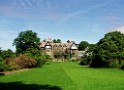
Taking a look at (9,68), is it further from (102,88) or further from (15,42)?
(15,42)

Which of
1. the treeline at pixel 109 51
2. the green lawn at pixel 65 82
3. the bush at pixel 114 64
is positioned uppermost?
the treeline at pixel 109 51

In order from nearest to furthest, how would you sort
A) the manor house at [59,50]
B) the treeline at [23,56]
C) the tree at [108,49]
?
the treeline at [23,56] < the tree at [108,49] < the manor house at [59,50]

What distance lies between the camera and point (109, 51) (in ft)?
177

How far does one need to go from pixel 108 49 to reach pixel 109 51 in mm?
529

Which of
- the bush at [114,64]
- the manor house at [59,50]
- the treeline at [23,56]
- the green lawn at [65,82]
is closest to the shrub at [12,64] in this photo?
the treeline at [23,56]

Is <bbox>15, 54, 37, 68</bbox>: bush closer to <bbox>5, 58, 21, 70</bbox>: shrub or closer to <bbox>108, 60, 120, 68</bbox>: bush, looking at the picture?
<bbox>5, 58, 21, 70</bbox>: shrub

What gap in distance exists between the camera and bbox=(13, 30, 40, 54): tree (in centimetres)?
9544

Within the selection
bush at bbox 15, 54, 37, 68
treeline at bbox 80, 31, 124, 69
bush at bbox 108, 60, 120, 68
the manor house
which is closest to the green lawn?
bush at bbox 108, 60, 120, 68

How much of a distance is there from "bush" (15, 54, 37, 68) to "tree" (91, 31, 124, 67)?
13271 millimetres

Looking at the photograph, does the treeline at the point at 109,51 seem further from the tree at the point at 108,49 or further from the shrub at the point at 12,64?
the shrub at the point at 12,64

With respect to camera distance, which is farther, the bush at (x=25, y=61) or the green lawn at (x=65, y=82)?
the bush at (x=25, y=61)

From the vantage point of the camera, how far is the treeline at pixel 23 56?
47.6m

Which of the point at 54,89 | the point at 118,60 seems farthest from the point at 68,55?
the point at 54,89

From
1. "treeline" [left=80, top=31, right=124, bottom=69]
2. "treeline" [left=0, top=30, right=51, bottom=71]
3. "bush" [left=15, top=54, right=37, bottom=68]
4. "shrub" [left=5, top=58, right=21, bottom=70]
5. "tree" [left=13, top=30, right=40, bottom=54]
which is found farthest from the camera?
"tree" [left=13, top=30, right=40, bottom=54]
